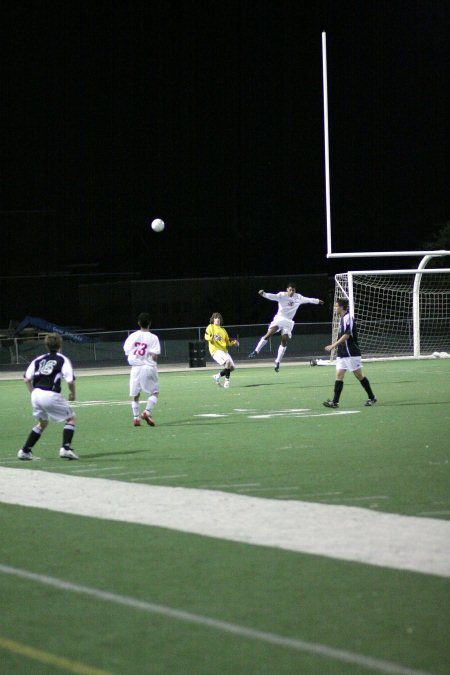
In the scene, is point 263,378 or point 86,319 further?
point 86,319

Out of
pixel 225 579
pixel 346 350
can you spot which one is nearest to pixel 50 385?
pixel 225 579

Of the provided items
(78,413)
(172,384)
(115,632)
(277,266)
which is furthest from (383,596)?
(277,266)

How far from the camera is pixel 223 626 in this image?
239 inches

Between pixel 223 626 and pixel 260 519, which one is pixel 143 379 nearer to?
pixel 260 519

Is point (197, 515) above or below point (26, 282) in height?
above

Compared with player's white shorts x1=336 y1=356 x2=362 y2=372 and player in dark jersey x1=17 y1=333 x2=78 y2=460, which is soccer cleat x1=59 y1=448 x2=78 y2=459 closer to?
player in dark jersey x1=17 y1=333 x2=78 y2=460

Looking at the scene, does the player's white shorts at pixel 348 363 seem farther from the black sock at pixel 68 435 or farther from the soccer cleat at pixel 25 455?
the soccer cleat at pixel 25 455

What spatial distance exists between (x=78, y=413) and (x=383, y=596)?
48.3 feet

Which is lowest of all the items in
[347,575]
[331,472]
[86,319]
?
[86,319]

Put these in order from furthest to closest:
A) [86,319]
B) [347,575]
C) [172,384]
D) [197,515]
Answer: [86,319] < [172,384] < [197,515] < [347,575]

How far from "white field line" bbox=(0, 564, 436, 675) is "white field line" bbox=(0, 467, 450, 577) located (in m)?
1.57

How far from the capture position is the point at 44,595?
22.5ft

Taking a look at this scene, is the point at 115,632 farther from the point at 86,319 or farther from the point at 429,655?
the point at 86,319

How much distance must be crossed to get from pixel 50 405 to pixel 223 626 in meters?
7.52
